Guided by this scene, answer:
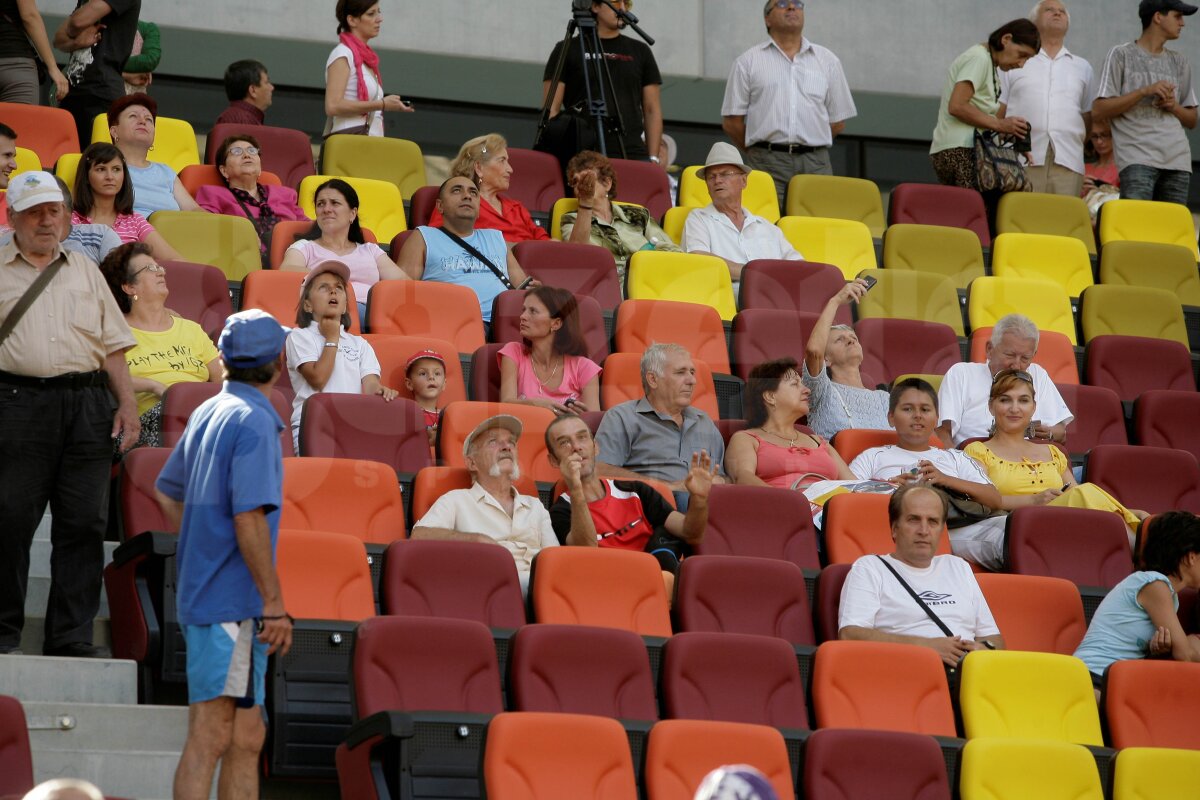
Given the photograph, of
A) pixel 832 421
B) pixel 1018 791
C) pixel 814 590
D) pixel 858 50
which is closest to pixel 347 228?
pixel 832 421

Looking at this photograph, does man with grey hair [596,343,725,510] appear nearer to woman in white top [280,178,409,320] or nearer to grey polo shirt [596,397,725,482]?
grey polo shirt [596,397,725,482]

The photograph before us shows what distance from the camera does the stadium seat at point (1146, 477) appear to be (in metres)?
5.77

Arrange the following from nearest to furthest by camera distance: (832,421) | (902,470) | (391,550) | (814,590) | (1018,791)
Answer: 1. (1018,791)
2. (391,550)
3. (814,590)
4. (902,470)
5. (832,421)

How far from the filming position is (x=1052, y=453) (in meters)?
5.79

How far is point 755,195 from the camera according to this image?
752cm

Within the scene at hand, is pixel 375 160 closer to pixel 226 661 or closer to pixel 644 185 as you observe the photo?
pixel 644 185

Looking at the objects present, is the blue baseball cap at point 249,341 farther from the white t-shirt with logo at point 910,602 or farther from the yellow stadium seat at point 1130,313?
the yellow stadium seat at point 1130,313

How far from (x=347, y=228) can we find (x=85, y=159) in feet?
3.00

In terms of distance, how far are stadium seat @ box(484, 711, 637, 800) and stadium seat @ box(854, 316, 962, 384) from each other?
285 centimetres

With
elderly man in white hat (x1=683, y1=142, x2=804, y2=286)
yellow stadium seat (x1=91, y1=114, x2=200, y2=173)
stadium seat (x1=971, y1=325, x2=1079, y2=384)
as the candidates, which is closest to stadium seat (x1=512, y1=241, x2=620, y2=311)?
elderly man in white hat (x1=683, y1=142, x2=804, y2=286)

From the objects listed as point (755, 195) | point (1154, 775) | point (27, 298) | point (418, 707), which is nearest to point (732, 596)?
point (418, 707)

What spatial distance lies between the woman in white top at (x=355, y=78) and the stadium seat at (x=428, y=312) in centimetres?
149

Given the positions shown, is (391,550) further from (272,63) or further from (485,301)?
(272,63)

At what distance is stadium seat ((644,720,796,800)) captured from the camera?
387cm
